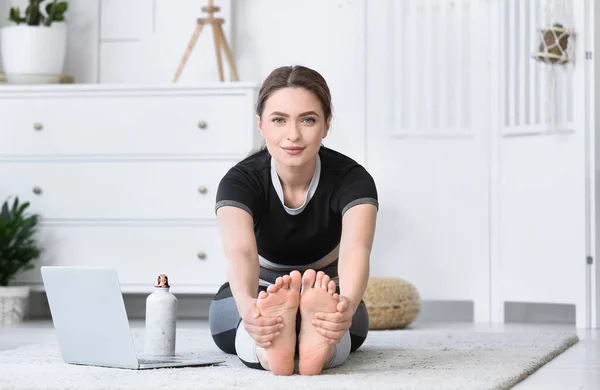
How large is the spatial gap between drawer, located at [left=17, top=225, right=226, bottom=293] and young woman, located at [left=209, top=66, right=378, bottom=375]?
55.6 inches

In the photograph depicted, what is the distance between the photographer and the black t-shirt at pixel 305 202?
6.46 ft

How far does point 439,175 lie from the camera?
12.4 ft

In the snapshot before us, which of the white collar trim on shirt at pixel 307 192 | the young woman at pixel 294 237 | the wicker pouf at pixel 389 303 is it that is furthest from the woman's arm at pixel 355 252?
the wicker pouf at pixel 389 303

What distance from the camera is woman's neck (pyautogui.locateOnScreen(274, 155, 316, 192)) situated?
6.52ft

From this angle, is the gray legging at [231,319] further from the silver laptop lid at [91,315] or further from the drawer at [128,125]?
the drawer at [128,125]

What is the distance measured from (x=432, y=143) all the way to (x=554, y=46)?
609mm

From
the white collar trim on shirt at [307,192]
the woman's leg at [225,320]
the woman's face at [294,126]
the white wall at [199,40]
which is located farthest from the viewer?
the white wall at [199,40]

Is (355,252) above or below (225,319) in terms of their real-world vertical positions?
above

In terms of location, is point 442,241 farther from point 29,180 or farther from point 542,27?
point 29,180

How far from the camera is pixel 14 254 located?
3627 millimetres

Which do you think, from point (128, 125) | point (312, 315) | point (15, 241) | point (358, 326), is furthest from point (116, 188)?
point (312, 315)

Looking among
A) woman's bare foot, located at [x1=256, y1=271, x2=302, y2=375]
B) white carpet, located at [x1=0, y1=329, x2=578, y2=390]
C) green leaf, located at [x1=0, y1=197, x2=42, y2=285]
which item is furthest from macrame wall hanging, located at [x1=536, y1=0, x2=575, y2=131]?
woman's bare foot, located at [x1=256, y1=271, x2=302, y2=375]

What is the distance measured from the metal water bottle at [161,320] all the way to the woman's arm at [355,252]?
43 cm

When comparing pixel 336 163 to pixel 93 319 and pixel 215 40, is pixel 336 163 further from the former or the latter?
pixel 215 40
